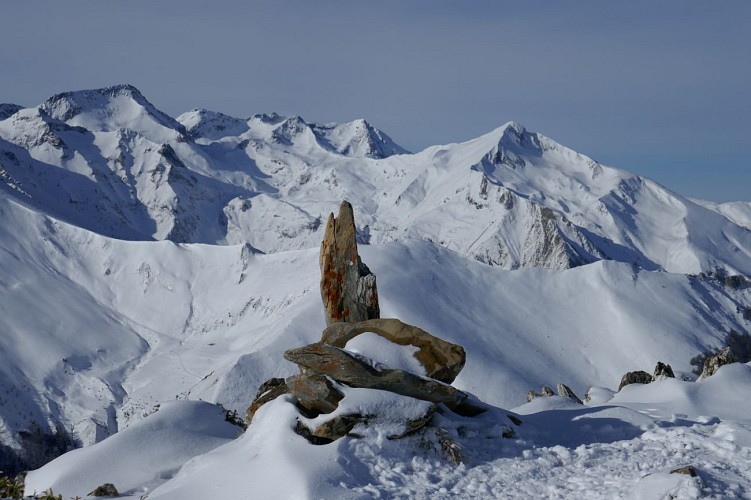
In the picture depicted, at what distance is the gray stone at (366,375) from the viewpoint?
1532cm

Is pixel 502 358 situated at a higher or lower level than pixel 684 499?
higher

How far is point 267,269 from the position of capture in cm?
10431

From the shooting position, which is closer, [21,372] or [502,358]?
[502,358]

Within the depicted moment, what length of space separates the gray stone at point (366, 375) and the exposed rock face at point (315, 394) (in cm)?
24

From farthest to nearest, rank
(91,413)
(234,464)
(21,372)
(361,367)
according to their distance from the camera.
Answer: (21,372), (91,413), (361,367), (234,464)

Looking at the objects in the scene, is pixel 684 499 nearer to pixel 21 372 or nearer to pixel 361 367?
pixel 361 367

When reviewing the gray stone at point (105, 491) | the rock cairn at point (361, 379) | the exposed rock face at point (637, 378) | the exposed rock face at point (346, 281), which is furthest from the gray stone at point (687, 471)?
the exposed rock face at point (637, 378)

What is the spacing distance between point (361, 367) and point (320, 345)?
Result: 1110 mm

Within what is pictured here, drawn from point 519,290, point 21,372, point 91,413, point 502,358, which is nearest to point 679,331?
point 519,290

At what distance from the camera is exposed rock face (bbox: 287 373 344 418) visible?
1511cm

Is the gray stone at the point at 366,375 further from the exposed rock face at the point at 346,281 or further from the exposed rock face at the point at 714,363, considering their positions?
the exposed rock face at the point at 714,363

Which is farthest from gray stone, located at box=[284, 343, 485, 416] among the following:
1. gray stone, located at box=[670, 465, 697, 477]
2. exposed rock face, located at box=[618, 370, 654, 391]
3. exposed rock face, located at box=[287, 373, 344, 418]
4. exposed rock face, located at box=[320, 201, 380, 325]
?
exposed rock face, located at box=[618, 370, 654, 391]

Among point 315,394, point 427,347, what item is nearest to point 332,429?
point 315,394

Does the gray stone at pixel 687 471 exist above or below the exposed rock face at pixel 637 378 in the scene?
below
